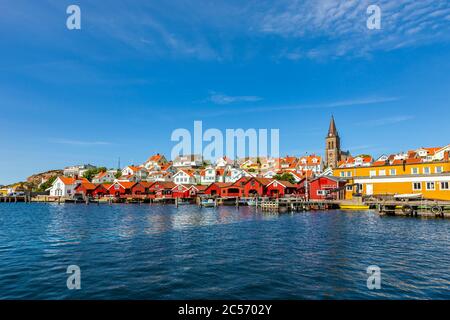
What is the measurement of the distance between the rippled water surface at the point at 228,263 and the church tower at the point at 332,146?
13280 cm

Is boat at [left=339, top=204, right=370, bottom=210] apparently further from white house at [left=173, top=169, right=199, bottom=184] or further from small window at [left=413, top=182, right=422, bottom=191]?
white house at [left=173, top=169, right=199, bottom=184]

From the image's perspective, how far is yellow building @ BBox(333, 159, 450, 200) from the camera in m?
55.3

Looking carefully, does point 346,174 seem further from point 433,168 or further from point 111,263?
point 111,263

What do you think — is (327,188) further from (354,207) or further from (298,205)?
(354,207)

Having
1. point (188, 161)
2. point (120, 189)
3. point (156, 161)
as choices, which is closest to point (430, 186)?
point (120, 189)

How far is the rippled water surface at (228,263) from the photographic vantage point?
15.7 meters

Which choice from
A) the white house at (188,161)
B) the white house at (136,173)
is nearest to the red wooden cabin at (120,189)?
the white house at (136,173)

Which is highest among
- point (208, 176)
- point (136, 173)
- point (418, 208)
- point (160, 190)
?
point (136, 173)

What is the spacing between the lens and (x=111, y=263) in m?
21.0

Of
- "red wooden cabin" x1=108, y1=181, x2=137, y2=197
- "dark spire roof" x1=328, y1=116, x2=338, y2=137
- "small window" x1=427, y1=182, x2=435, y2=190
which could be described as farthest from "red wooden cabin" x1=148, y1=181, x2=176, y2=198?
"dark spire roof" x1=328, y1=116, x2=338, y2=137

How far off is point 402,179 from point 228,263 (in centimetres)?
5185

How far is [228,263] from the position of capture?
20719 millimetres

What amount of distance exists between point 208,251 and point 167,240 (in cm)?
648
